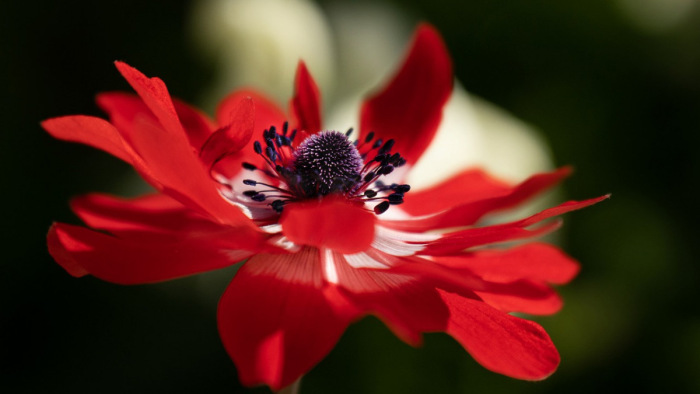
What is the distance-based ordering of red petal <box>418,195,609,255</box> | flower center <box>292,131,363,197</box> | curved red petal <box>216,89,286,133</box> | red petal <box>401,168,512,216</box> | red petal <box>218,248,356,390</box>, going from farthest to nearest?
1. curved red petal <box>216,89,286,133</box>
2. red petal <box>401,168,512,216</box>
3. flower center <box>292,131,363,197</box>
4. red petal <box>418,195,609,255</box>
5. red petal <box>218,248,356,390</box>

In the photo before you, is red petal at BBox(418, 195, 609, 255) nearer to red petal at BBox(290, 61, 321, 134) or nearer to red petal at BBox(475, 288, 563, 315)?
red petal at BBox(475, 288, 563, 315)

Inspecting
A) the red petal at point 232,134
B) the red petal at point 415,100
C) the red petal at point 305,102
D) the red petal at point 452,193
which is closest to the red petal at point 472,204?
the red petal at point 452,193

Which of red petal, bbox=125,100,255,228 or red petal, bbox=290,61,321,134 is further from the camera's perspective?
red petal, bbox=290,61,321,134

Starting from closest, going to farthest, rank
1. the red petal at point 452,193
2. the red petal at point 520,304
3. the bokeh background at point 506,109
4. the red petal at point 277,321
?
the red petal at point 277,321 < the red petal at point 520,304 < the red petal at point 452,193 < the bokeh background at point 506,109

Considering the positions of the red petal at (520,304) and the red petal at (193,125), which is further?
the red petal at (193,125)

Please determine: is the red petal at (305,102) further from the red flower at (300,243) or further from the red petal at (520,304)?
the red petal at (520,304)

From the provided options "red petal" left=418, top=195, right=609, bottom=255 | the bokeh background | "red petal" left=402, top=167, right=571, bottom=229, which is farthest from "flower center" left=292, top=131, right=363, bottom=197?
the bokeh background

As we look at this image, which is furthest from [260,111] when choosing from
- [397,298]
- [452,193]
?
[397,298]
